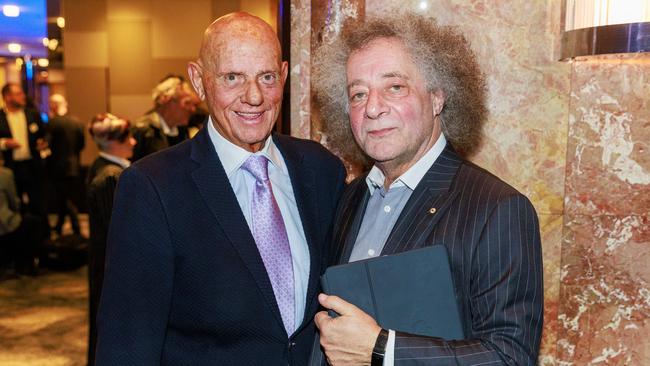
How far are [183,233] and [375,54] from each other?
2.17ft

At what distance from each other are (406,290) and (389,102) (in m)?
0.45

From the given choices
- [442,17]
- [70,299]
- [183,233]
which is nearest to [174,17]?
[70,299]

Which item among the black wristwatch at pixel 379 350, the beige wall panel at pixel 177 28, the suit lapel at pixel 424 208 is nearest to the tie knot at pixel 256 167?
the suit lapel at pixel 424 208

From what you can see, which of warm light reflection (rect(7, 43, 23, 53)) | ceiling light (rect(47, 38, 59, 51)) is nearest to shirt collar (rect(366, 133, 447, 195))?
ceiling light (rect(47, 38, 59, 51))

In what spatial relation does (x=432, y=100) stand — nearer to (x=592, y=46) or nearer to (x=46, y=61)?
(x=592, y=46)

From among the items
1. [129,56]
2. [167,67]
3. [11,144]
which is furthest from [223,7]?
[11,144]

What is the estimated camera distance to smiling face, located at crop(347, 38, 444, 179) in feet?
4.85

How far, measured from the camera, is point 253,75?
169 cm

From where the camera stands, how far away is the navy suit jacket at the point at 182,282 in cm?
154

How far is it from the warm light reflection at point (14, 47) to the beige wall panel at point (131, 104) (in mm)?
3814

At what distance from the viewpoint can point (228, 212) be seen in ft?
5.25

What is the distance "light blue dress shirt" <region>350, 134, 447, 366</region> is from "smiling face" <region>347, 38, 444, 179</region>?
40 millimetres

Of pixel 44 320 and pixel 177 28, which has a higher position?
pixel 177 28

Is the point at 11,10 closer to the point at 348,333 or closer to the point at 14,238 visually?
the point at 14,238
